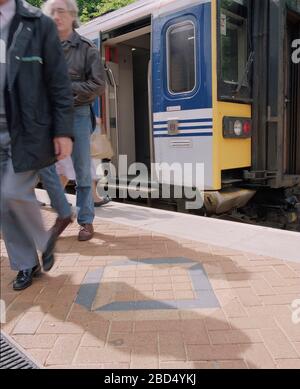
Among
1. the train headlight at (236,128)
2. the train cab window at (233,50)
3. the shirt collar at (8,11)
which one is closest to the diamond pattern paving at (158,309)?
the shirt collar at (8,11)

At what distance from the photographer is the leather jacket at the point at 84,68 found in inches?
141

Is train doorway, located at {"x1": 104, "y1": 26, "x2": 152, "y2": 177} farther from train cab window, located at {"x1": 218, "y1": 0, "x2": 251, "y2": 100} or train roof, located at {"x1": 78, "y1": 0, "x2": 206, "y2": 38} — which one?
train cab window, located at {"x1": 218, "y1": 0, "x2": 251, "y2": 100}

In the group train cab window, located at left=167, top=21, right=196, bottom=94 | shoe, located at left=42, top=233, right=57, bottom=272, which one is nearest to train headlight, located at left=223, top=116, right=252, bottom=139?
train cab window, located at left=167, top=21, right=196, bottom=94

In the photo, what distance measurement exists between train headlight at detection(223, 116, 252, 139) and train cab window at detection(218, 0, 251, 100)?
26 centimetres

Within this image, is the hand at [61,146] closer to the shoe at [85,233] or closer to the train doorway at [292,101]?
the shoe at [85,233]

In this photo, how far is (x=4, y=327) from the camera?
226cm

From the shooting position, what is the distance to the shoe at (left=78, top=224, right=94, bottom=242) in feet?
12.4

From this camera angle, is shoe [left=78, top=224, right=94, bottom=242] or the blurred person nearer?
the blurred person

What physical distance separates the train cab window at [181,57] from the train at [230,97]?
0.4 inches

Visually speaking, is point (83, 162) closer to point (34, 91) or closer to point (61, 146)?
point (61, 146)

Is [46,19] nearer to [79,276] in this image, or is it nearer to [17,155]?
[17,155]

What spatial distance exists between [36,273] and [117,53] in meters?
4.71

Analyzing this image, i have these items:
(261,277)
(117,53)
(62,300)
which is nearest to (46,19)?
(62,300)

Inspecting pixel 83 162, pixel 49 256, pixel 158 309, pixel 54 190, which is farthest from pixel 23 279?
pixel 83 162
